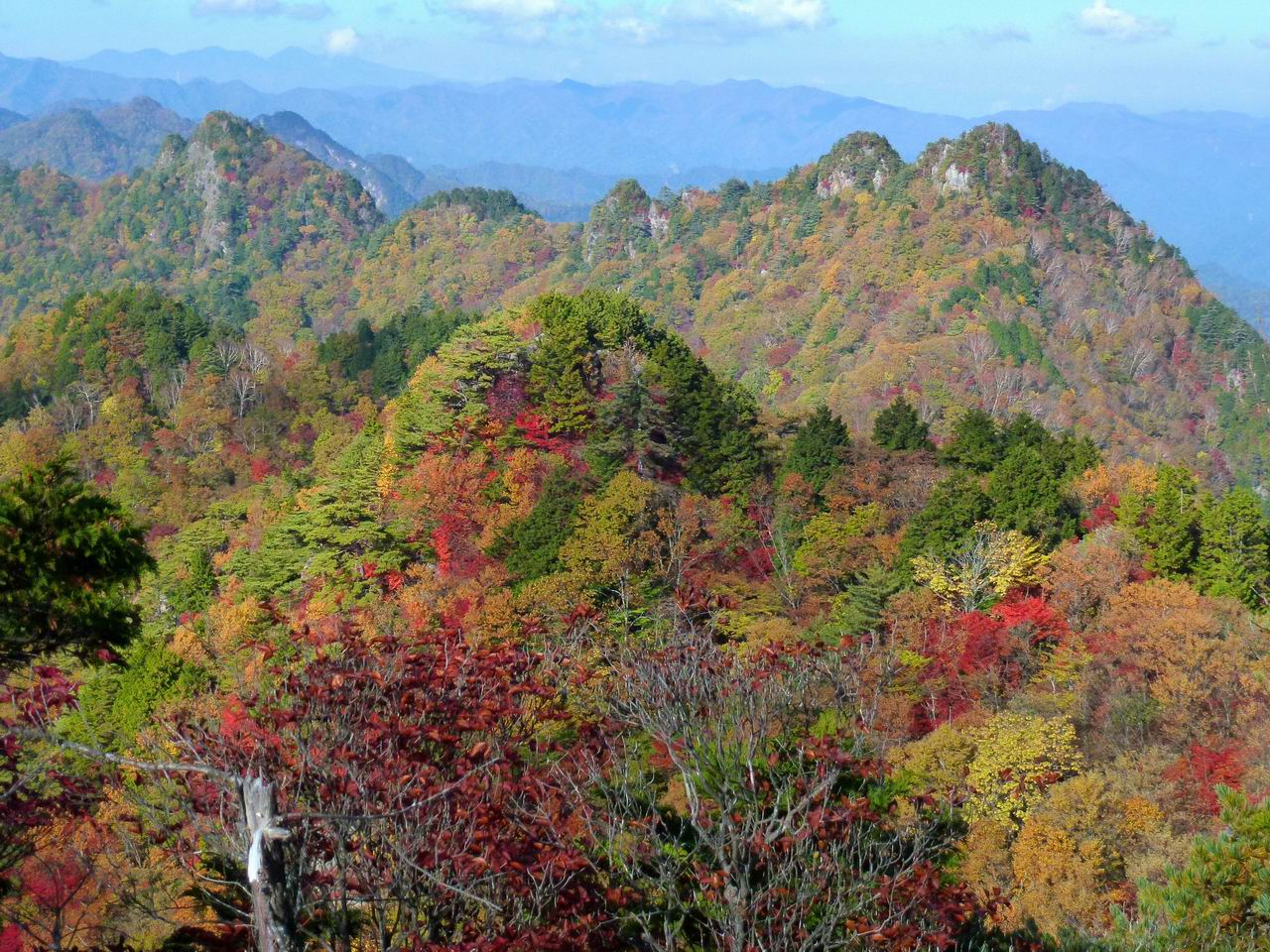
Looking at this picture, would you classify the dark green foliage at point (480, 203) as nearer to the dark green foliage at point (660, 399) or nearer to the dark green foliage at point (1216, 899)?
the dark green foliage at point (660, 399)

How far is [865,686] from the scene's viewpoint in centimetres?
2020

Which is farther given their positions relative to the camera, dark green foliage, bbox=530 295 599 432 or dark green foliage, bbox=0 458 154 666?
dark green foliage, bbox=530 295 599 432

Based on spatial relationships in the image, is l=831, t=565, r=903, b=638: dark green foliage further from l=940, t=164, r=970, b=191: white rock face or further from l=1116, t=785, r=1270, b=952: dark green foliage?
l=940, t=164, r=970, b=191: white rock face

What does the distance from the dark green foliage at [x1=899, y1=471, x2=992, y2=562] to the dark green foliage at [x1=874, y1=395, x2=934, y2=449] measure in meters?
6.39

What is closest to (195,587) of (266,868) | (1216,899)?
(1216,899)

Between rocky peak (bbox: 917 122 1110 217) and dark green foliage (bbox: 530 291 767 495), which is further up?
rocky peak (bbox: 917 122 1110 217)

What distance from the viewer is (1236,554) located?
26516 mm

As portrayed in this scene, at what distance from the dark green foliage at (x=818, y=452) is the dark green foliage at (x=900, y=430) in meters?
1.86

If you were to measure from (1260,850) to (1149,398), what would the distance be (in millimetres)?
75828

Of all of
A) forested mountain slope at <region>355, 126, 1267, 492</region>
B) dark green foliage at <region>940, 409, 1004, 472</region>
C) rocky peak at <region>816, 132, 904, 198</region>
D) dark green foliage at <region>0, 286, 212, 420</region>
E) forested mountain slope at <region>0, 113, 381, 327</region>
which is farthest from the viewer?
forested mountain slope at <region>0, 113, 381, 327</region>

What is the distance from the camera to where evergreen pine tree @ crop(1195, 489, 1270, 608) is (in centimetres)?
2641

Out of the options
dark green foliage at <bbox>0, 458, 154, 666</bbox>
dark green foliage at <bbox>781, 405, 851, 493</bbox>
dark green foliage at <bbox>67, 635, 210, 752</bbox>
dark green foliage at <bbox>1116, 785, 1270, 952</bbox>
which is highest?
dark green foliage at <bbox>0, 458, 154, 666</bbox>

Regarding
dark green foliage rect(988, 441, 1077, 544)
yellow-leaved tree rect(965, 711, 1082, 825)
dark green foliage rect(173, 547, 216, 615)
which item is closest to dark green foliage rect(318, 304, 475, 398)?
dark green foliage rect(173, 547, 216, 615)

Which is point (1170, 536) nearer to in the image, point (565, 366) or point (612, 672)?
point (565, 366)
